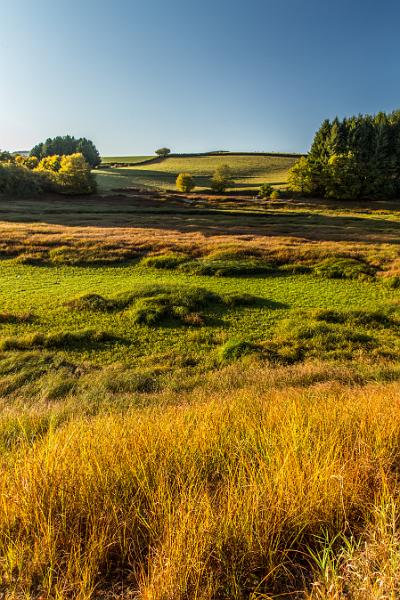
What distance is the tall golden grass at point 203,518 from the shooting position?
2.21 meters

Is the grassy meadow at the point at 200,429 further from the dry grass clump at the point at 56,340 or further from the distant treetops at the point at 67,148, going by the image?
the distant treetops at the point at 67,148

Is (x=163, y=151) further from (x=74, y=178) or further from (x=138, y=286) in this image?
(x=138, y=286)

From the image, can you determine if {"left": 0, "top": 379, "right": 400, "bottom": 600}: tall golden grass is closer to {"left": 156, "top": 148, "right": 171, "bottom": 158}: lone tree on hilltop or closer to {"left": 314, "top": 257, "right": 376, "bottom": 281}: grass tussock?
{"left": 314, "top": 257, "right": 376, "bottom": 281}: grass tussock

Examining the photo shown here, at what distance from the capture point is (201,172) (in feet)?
418

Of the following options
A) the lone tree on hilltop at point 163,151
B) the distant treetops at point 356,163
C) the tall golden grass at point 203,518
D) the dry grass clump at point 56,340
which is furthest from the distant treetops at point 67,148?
the tall golden grass at point 203,518

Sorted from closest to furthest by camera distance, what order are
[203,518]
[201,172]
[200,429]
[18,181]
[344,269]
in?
[203,518], [200,429], [344,269], [18,181], [201,172]

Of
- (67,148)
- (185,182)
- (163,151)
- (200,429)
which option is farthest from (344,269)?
(163,151)

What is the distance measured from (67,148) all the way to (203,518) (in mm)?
174311

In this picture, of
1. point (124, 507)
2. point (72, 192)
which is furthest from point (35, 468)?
point (72, 192)

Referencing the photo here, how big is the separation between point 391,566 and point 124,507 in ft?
6.88

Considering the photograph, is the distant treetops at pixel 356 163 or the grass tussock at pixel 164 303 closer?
the grass tussock at pixel 164 303

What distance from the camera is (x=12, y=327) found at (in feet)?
47.6

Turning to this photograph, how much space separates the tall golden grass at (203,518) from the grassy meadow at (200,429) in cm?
2

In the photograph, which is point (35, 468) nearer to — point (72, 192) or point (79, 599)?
point (79, 599)
